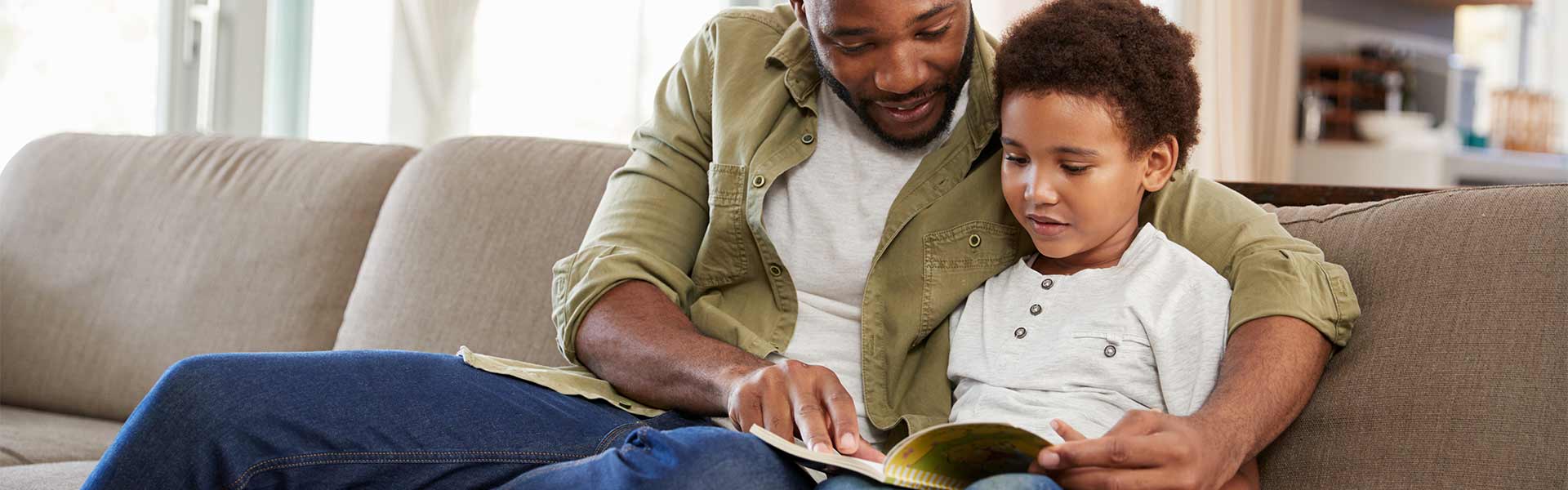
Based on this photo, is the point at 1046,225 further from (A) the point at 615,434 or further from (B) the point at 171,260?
(B) the point at 171,260

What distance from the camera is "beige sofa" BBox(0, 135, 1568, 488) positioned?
1259mm

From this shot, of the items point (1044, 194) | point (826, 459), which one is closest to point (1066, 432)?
point (826, 459)

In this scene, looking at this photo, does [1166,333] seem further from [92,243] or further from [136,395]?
[92,243]

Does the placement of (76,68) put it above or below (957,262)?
above

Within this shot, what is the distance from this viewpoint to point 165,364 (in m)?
2.16

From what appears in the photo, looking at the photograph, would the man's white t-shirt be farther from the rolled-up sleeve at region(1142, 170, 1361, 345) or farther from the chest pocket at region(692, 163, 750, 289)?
the rolled-up sleeve at region(1142, 170, 1361, 345)

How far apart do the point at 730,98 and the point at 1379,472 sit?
0.78 meters

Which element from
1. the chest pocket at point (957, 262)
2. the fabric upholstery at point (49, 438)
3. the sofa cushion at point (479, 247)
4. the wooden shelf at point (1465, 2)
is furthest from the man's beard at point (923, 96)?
the wooden shelf at point (1465, 2)

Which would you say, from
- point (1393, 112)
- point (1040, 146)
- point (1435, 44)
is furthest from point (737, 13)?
point (1435, 44)

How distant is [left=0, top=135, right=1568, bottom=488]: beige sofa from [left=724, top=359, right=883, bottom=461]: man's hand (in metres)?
0.44

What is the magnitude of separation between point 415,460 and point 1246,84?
3.85 m

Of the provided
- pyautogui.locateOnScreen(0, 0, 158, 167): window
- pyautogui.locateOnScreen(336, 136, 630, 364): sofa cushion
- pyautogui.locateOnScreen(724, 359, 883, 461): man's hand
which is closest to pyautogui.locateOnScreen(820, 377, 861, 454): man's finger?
pyautogui.locateOnScreen(724, 359, 883, 461): man's hand

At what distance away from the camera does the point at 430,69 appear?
125 inches

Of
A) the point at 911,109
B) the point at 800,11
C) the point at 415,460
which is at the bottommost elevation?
the point at 415,460
